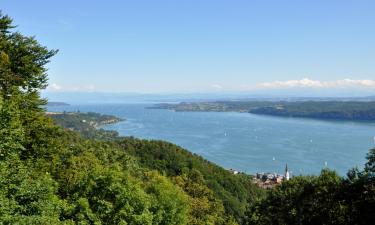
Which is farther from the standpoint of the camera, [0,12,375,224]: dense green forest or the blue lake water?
the blue lake water

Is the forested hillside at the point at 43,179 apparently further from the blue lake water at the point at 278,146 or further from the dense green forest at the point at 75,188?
the blue lake water at the point at 278,146

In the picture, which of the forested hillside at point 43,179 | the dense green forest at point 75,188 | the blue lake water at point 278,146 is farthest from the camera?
the blue lake water at point 278,146

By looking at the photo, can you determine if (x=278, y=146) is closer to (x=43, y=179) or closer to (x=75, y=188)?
(x=75, y=188)

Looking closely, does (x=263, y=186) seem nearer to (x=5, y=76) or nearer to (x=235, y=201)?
(x=235, y=201)

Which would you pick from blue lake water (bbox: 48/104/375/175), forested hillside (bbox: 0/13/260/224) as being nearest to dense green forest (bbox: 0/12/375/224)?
forested hillside (bbox: 0/13/260/224)

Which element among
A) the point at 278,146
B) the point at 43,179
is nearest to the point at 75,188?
the point at 43,179

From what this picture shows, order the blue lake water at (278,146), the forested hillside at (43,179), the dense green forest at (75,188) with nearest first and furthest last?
the forested hillside at (43,179) → the dense green forest at (75,188) → the blue lake water at (278,146)

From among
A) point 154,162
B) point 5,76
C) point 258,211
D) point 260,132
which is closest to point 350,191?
point 258,211

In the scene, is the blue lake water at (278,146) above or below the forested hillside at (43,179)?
below

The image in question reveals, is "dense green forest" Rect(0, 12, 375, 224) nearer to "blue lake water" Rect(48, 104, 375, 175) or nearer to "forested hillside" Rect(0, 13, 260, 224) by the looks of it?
"forested hillside" Rect(0, 13, 260, 224)

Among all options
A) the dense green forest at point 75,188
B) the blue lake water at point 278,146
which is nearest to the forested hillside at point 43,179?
the dense green forest at point 75,188

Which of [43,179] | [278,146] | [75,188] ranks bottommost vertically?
[278,146]
